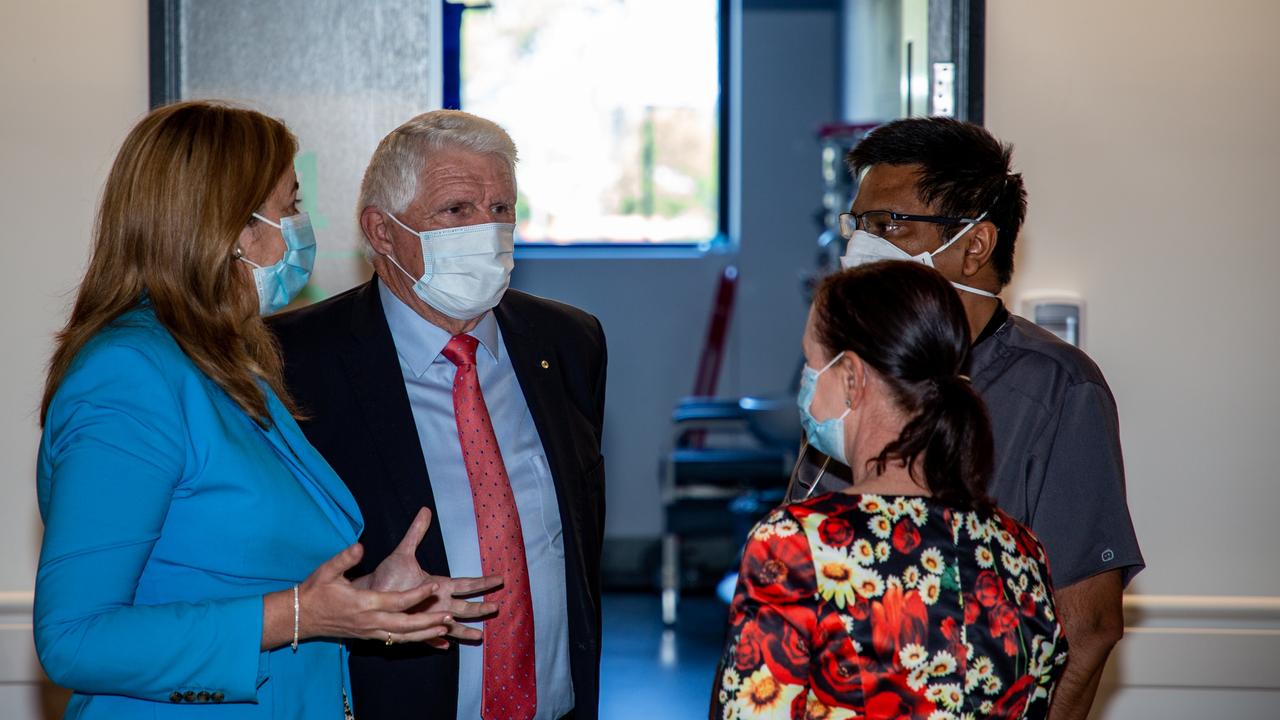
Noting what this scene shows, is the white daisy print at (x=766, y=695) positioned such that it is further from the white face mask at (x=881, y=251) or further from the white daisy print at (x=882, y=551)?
the white face mask at (x=881, y=251)

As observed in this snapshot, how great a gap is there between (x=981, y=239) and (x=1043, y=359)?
206 mm

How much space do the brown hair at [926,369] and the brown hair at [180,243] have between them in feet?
2.43

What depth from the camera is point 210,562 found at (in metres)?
1.31

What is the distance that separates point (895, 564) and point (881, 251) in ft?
2.21

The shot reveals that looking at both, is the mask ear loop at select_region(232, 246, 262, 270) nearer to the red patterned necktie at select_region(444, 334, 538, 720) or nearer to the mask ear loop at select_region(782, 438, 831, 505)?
the red patterned necktie at select_region(444, 334, 538, 720)

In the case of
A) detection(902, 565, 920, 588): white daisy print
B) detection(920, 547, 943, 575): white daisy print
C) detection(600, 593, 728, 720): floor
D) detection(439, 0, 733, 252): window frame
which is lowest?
detection(600, 593, 728, 720): floor

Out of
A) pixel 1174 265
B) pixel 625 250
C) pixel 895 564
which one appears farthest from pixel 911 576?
pixel 625 250

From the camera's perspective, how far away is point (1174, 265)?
2465 millimetres

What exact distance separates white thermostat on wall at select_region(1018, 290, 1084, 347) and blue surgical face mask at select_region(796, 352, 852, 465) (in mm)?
1302

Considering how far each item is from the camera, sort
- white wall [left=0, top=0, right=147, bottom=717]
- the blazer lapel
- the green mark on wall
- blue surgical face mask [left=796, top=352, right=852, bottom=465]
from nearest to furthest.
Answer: blue surgical face mask [left=796, top=352, right=852, bottom=465]
the blazer lapel
white wall [left=0, top=0, right=147, bottom=717]
the green mark on wall

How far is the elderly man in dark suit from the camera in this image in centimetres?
174

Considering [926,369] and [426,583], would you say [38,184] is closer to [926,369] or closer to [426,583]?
[426,583]

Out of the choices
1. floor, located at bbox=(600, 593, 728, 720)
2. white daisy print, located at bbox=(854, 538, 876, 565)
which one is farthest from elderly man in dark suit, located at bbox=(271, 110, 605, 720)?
floor, located at bbox=(600, 593, 728, 720)

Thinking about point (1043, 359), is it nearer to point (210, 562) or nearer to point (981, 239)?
point (981, 239)
